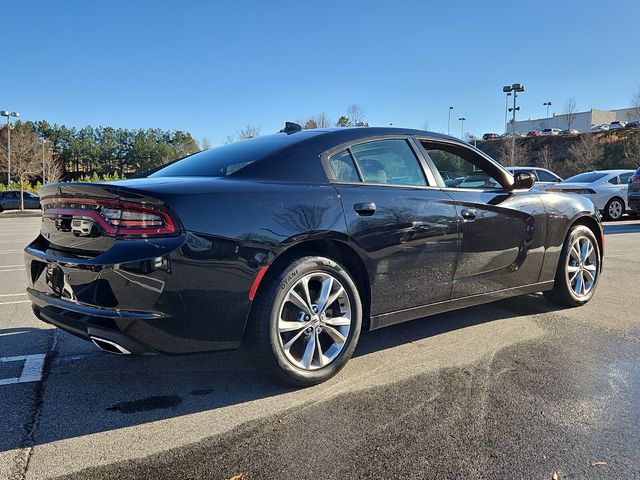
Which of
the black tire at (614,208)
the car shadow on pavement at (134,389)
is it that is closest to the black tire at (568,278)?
the car shadow on pavement at (134,389)

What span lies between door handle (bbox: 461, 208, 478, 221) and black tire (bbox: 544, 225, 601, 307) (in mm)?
1378

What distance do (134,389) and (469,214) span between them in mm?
2606

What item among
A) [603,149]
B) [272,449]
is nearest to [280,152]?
[272,449]

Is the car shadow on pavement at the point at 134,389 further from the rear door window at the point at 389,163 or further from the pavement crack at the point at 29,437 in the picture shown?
the rear door window at the point at 389,163

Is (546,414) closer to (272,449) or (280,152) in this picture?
(272,449)

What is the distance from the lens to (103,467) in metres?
2.23

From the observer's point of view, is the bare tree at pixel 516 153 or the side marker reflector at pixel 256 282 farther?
the bare tree at pixel 516 153

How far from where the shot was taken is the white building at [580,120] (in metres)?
91.6

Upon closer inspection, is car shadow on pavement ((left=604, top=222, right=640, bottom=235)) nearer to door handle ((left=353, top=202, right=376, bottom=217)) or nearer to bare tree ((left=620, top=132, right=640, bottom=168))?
door handle ((left=353, top=202, right=376, bottom=217))

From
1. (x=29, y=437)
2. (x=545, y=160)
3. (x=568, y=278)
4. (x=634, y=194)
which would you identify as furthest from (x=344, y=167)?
(x=545, y=160)

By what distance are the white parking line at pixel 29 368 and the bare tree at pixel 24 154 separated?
53.5 metres

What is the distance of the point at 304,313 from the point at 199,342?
0.65 meters

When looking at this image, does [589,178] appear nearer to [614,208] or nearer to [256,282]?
[614,208]

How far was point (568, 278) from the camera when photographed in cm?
476
